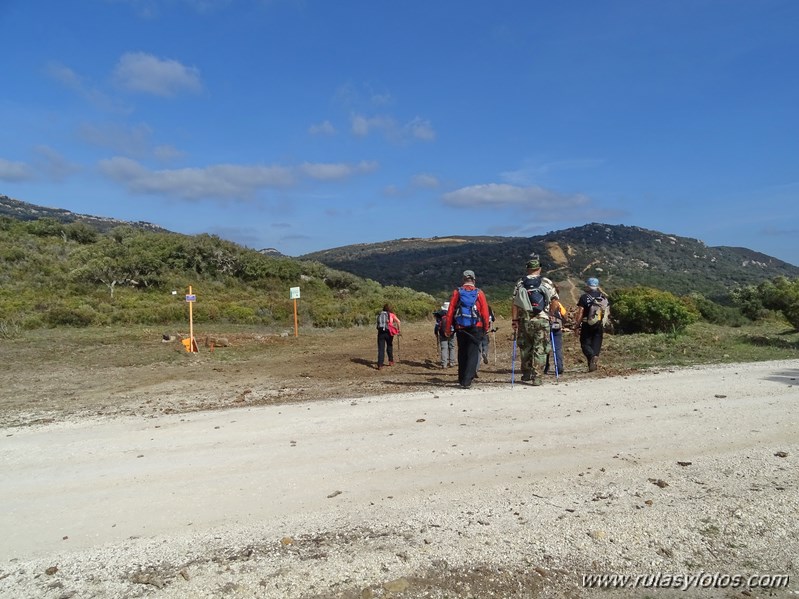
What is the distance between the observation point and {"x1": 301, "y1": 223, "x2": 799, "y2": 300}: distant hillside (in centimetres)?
5295

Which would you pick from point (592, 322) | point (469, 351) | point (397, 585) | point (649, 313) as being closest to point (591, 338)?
point (592, 322)

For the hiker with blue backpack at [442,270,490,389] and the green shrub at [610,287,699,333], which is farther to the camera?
the green shrub at [610,287,699,333]

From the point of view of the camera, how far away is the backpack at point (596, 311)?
34.3 feet

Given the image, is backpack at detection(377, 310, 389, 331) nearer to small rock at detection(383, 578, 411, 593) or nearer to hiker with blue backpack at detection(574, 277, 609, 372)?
hiker with blue backpack at detection(574, 277, 609, 372)

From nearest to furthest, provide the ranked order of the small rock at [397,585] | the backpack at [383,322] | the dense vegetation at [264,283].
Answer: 1. the small rock at [397,585]
2. the backpack at [383,322]
3. the dense vegetation at [264,283]

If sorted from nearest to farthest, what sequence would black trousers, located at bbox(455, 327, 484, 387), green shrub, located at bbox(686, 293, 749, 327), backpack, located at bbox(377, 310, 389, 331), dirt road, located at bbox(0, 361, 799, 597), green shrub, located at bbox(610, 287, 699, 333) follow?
dirt road, located at bbox(0, 361, 799, 597) → black trousers, located at bbox(455, 327, 484, 387) → backpack, located at bbox(377, 310, 389, 331) → green shrub, located at bbox(610, 287, 699, 333) → green shrub, located at bbox(686, 293, 749, 327)

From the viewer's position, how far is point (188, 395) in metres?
9.52

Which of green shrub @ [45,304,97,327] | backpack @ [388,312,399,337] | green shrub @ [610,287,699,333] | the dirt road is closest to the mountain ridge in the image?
green shrub @ [610,287,699,333]

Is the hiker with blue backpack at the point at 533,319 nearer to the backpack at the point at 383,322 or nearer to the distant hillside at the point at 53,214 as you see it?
the backpack at the point at 383,322

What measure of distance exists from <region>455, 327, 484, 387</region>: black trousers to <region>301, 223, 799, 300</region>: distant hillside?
125 feet

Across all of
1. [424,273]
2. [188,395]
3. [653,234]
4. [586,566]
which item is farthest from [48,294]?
[653,234]

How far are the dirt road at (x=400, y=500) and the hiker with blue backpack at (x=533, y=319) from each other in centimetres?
205

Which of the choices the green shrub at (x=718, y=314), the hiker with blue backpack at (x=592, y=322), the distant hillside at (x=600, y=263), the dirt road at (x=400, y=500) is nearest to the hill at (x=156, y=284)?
the green shrub at (x=718, y=314)

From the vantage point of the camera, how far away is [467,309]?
885 centimetres
